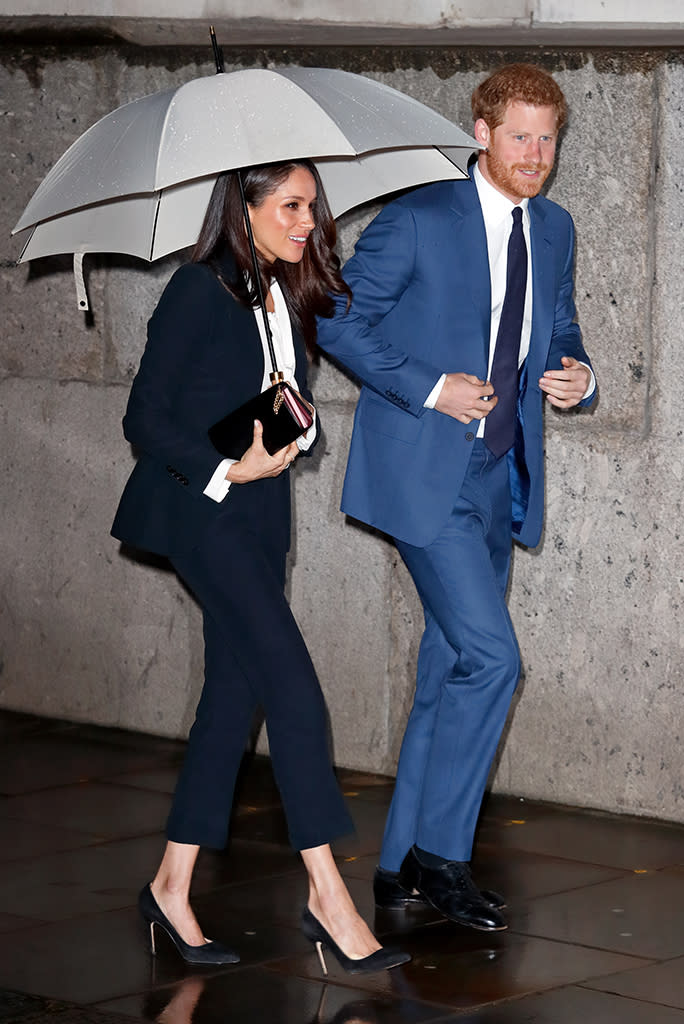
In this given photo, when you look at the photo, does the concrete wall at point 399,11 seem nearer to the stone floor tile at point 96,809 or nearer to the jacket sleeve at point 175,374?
the jacket sleeve at point 175,374

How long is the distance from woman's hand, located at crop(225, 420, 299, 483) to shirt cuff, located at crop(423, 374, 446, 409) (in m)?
0.58

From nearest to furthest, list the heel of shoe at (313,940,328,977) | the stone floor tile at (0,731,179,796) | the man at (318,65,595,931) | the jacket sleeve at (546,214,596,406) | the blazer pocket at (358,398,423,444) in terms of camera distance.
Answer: the heel of shoe at (313,940,328,977)
the man at (318,65,595,931)
the blazer pocket at (358,398,423,444)
the jacket sleeve at (546,214,596,406)
the stone floor tile at (0,731,179,796)

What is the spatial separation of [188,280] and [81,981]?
1.77 meters

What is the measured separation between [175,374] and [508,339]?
1071 millimetres

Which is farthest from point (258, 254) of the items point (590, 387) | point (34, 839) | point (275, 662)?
point (34, 839)

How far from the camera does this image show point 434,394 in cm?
514

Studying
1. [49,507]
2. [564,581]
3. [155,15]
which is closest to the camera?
[564,581]

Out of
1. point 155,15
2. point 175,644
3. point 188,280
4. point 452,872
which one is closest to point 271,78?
point 188,280

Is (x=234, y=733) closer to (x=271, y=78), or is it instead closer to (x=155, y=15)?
(x=271, y=78)

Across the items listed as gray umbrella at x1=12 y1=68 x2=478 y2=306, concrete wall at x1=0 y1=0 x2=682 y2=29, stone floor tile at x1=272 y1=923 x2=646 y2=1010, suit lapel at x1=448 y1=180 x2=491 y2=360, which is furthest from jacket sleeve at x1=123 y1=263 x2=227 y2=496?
concrete wall at x1=0 y1=0 x2=682 y2=29

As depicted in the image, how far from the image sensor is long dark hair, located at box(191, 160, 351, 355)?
472 cm

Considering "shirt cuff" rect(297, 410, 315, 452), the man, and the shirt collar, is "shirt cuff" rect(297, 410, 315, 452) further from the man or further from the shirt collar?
the shirt collar

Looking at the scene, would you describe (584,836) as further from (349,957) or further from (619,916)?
(349,957)

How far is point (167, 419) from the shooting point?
469cm
